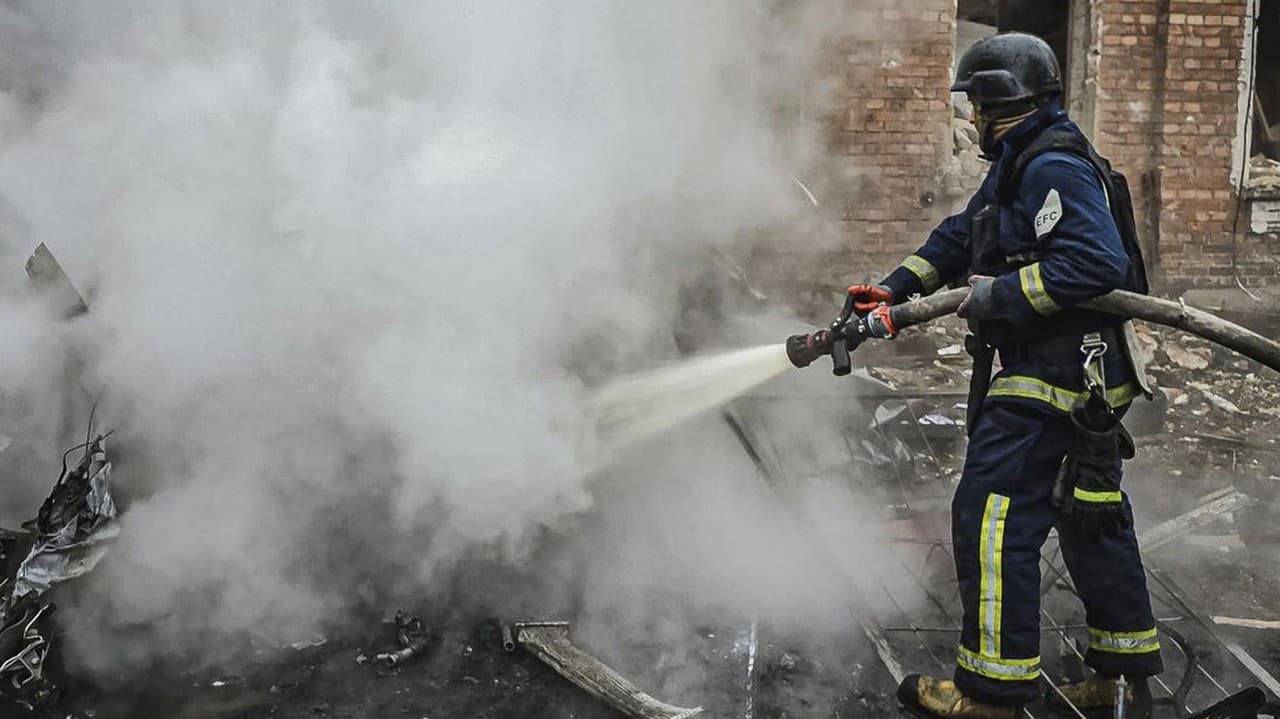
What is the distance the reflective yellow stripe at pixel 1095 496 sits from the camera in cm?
264

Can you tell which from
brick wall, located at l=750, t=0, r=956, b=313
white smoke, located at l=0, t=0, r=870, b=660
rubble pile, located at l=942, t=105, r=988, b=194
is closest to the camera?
white smoke, located at l=0, t=0, r=870, b=660

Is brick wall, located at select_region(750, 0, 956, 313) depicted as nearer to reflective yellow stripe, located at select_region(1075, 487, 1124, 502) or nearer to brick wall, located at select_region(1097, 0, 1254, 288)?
brick wall, located at select_region(1097, 0, 1254, 288)

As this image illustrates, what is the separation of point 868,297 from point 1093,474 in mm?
862

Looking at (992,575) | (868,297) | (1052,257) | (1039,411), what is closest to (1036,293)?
(1052,257)

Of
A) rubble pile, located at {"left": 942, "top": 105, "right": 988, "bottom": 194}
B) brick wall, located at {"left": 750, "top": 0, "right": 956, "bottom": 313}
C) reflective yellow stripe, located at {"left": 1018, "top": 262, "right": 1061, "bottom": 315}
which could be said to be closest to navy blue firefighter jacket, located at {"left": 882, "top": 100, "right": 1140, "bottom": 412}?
reflective yellow stripe, located at {"left": 1018, "top": 262, "right": 1061, "bottom": 315}

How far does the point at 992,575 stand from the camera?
2.68m

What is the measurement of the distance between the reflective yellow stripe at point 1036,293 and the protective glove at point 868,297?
52cm

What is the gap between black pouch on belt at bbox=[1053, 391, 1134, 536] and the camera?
2609mm

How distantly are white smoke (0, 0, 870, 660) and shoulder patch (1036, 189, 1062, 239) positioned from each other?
6.00 ft

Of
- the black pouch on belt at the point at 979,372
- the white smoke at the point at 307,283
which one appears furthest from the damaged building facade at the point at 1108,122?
the black pouch on belt at the point at 979,372

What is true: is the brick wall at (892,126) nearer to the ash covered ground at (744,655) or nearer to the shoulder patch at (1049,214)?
the ash covered ground at (744,655)

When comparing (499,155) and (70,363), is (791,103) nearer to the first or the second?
(499,155)

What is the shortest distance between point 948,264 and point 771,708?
59.3 inches

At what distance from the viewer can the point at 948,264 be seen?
3219 mm
